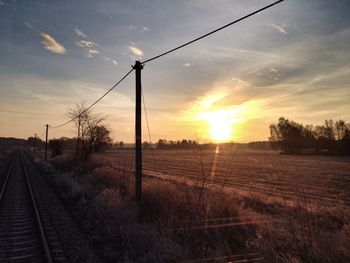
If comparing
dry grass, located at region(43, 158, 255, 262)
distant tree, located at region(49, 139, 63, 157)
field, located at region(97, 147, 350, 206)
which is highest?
distant tree, located at region(49, 139, 63, 157)

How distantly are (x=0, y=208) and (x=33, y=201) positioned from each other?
1.52m

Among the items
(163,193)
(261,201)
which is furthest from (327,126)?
(163,193)

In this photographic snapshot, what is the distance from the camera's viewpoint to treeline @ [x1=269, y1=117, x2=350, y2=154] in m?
100

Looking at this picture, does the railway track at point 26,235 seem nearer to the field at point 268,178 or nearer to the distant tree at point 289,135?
the field at point 268,178

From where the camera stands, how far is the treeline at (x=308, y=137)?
3938 inches

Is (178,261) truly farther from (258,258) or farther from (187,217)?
(187,217)

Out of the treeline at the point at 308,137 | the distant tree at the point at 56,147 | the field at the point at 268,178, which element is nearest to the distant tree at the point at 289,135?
the treeline at the point at 308,137

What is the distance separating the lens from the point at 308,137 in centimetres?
11162

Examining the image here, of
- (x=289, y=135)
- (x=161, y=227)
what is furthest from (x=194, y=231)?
(x=289, y=135)

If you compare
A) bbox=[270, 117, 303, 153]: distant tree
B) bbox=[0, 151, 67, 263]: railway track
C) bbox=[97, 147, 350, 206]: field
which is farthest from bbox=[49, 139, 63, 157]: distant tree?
bbox=[270, 117, 303, 153]: distant tree

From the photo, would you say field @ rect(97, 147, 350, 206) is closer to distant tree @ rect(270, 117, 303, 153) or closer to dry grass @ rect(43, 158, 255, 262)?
dry grass @ rect(43, 158, 255, 262)

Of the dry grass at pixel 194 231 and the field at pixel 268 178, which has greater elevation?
the dry grass at pixel 194 231

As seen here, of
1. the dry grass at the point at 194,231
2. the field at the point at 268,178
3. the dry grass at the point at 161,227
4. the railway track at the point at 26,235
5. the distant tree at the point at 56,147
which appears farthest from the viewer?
the distant tree at the point at 56,147

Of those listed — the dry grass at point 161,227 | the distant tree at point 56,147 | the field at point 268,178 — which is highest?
the distant tree at point 56,147
